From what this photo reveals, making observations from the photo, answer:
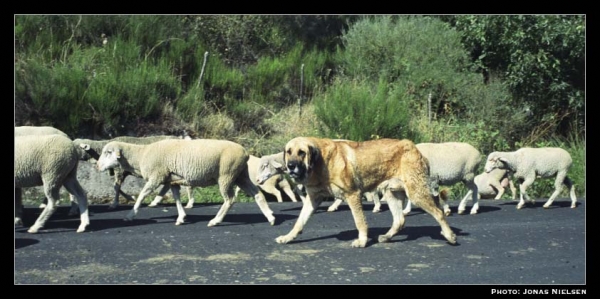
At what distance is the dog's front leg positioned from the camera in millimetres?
11477

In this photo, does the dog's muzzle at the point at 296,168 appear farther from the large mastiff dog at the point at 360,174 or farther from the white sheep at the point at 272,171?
the white sheep at the point at 272,171

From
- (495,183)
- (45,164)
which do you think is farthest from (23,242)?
(495,183)

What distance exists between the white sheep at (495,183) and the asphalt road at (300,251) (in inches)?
143

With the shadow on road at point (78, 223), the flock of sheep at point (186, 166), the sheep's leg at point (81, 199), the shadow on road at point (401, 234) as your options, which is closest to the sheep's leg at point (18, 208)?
the flock of sheep at point (186, 166)

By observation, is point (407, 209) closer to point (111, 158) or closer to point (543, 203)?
point (543, 203)

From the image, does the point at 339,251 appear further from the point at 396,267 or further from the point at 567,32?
the point at 567,32

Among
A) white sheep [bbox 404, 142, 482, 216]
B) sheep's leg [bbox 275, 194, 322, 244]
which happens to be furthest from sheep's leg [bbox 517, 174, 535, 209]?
sheep's leg [bbox 275, 194, 322, 244]

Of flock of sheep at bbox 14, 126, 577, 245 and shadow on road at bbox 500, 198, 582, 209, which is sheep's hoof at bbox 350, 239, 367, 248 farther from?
shadow on road at bbox 500, 198, 582, 209

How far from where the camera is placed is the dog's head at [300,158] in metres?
10.9

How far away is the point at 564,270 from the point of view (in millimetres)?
10453

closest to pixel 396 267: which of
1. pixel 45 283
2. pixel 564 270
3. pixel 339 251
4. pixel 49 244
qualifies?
pixel 339 251

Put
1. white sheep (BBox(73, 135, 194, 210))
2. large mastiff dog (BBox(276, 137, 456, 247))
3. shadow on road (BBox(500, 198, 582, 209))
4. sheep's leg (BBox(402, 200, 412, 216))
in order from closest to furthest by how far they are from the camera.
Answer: large mastiff dog (BBox(276, 137, 456, 247)) < sheep's leg (BBox(402, 200, 412, 216)) < white sheep (BBox(73, 135, 194, 210)) < shadow on road (BBox(500, 198, 582, 209))

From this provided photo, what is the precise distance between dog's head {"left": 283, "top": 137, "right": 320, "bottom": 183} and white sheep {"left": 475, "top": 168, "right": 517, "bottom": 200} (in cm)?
826

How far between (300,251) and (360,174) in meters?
1.35
